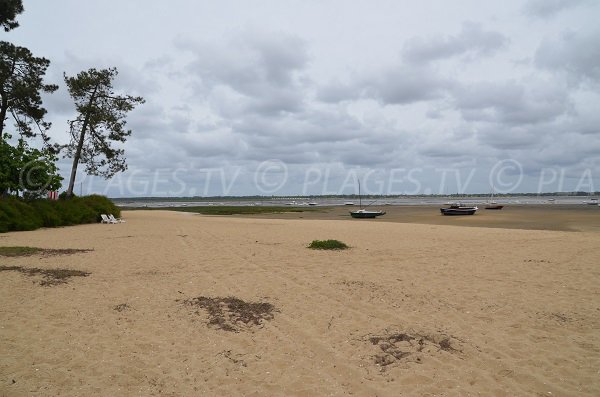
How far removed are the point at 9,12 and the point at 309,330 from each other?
115 ft

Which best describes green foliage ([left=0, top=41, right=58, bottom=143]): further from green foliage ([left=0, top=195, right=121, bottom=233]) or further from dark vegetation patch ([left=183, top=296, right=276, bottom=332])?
dark vegetation patch ([left=183, top=296, right=276, bottom=332])

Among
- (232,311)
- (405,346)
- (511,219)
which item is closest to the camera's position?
(405,346)

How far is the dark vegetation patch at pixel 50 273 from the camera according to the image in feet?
34.0

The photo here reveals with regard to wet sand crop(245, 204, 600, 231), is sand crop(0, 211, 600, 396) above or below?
below

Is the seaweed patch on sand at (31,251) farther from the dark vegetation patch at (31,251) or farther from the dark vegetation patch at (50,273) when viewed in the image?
the dark vegetation patch at (50,273)

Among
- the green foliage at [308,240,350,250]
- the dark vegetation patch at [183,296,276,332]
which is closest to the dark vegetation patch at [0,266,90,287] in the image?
the dark vegetation patch at [183,296,276,332]

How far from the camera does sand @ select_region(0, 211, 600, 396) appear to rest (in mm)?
5316

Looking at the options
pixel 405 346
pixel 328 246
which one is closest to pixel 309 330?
pixel 405 346

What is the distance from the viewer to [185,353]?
243 inches

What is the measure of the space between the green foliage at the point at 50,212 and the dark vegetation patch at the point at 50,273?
12.9 m

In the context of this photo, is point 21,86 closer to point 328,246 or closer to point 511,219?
point 328,246

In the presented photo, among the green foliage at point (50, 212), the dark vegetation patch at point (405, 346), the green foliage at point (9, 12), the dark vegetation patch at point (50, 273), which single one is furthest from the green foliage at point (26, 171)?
the dark vegetation patch at point (405, 346)

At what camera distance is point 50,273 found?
36.9ft

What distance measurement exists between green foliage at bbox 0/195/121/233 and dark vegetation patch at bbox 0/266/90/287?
506 inches
